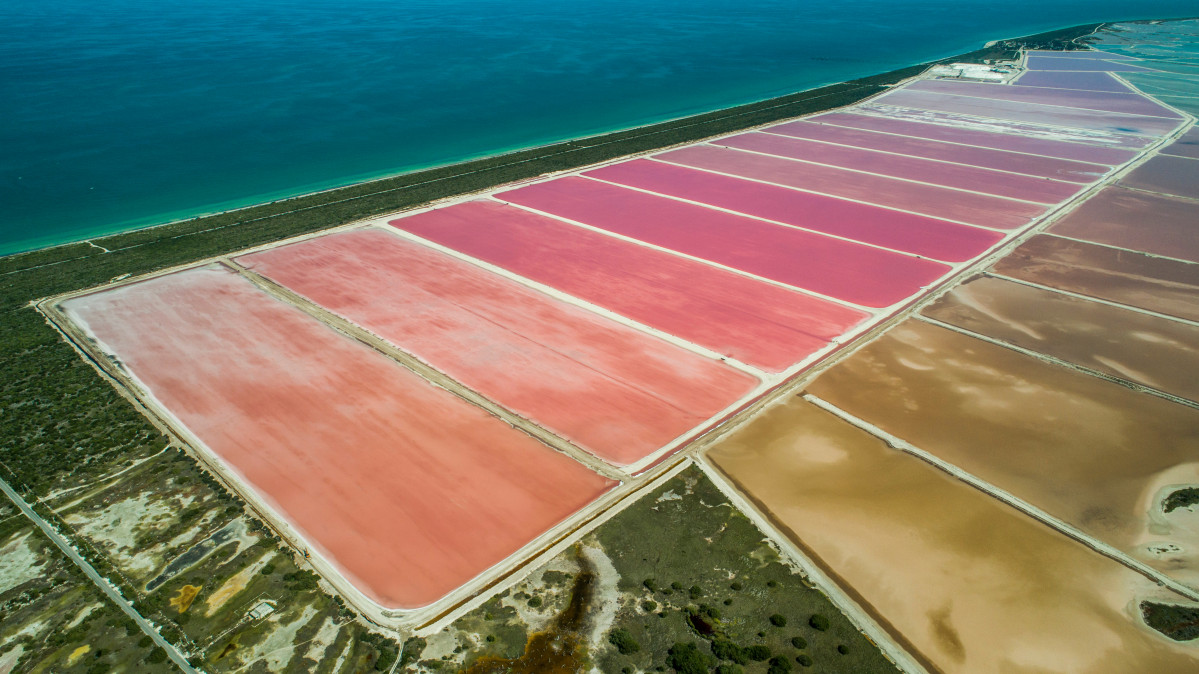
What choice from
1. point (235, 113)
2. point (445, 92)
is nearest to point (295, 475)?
point (235, 113)

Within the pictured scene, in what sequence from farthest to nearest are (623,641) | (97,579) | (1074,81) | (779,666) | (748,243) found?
(1074,81) → (748,243) → (97,579) → (623,641) → (779,666)

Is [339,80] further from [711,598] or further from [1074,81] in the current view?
[1074,81]

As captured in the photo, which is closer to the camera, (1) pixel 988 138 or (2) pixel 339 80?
(1) pixel 988 138

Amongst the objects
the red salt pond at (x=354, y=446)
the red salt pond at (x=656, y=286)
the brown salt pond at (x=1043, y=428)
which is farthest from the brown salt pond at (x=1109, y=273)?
the red salt pond at (x=354, y=446)

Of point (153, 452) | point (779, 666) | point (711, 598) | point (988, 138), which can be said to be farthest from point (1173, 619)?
point (988, 138)

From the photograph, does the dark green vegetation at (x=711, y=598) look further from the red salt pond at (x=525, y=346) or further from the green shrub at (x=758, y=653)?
the red salt pond at (x=525, y=346)

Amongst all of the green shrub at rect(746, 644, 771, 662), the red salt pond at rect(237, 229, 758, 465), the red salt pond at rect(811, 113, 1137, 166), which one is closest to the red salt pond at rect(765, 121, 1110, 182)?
the red salt pond at rect(811, 113, 1137, 166)
